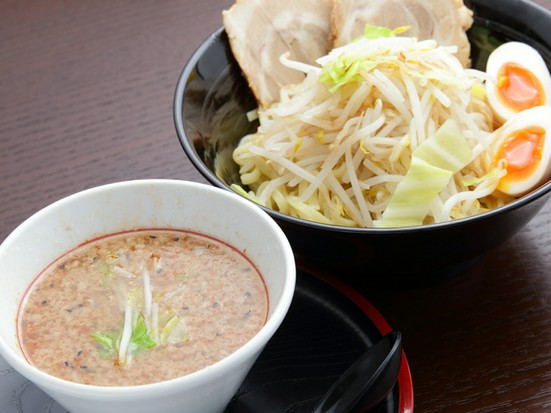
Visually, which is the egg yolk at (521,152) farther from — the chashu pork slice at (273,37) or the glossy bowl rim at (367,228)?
the chashu pork slice at (273,37)

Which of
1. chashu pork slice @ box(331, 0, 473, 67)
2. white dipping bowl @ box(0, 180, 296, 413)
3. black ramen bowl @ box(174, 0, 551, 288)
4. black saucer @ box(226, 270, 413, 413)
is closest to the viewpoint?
white dipping bowl @ box(0, 180, 296, 413)

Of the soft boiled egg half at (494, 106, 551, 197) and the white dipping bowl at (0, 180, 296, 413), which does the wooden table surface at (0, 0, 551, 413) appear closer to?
the soft boiled egg half at (494, 106, 551, 197)

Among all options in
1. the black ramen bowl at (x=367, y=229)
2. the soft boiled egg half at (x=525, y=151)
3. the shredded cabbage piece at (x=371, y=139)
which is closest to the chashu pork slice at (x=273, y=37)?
the black ramen bowl at (x=367, y=229)

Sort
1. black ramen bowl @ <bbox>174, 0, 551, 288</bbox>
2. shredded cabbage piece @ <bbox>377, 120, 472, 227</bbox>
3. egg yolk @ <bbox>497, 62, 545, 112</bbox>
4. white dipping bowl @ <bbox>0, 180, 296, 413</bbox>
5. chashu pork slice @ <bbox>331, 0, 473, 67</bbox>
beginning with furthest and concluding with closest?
chashu pork slice @ <bbox>331, 0, 473, 67</bbox>
egg yolk @ <bbox>497, 62, 545, 112</bbox>
shredded cabbage piece @ <bbox>377, 120, 472, 227</bbox>
black ramen bowl @ <bbox>174, 0, 551, 288</bbox>
white dipping bowl @ <bbox>0, 180, 296, 413</bbox>

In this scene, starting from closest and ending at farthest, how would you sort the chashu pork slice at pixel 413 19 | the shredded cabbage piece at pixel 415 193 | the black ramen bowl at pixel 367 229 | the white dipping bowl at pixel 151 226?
the white dipping bowl at pixel 151 226
the black ramen bowl at pixel 367 229
the shredded cabbage piece at pixel 415 193
the chashu pork slice at pixel 413 19

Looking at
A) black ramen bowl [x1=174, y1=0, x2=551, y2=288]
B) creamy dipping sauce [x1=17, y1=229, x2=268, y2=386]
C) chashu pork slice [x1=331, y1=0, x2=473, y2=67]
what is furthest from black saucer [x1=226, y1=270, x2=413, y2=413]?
chashu pork slice [x1=331, y1=0, x2=473, y2=67]

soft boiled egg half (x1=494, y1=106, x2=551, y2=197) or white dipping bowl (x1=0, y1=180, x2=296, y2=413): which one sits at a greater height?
white dipping bowl (x1=0, y1=180, x2=296, y2=413)

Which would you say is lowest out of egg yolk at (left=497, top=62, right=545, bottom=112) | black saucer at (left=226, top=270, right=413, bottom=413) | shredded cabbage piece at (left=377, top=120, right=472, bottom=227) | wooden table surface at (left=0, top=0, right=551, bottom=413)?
wooden table surface at (left=0, top=0, right=551, bottom=413)
